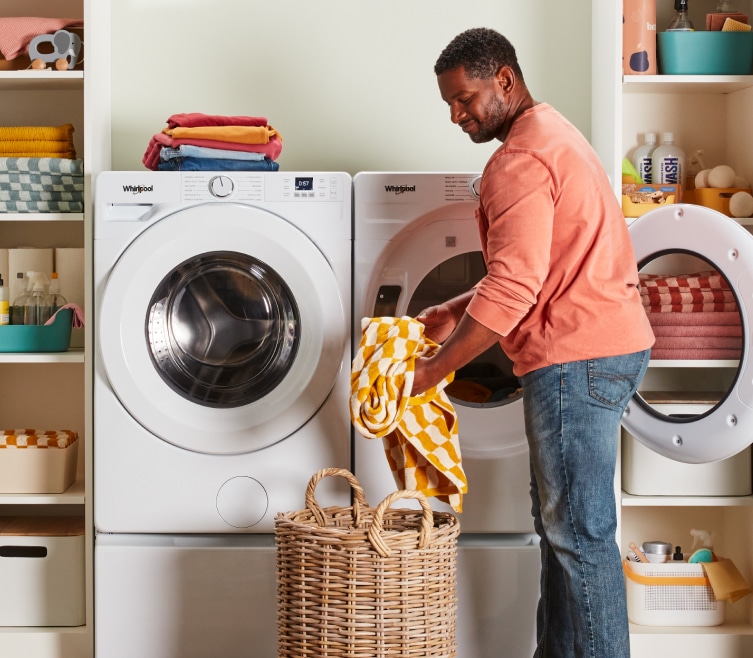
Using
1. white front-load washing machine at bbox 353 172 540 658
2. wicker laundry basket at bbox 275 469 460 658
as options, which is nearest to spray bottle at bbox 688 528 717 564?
white front-load washing machine at bbox 353 172 540 658

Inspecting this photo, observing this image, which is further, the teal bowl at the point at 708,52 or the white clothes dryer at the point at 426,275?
the teal bowl at the point at 708,52

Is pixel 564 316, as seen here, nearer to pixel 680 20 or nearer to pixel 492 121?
pixel 492 121

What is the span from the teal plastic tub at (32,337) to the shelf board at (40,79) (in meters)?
0.62

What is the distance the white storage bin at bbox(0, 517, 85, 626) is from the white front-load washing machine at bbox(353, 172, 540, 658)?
78cm

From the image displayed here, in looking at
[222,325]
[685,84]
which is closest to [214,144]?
[222,325]

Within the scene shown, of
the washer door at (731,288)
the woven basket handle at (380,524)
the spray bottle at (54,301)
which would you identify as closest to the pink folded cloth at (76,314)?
the spray bottle at (54,301)

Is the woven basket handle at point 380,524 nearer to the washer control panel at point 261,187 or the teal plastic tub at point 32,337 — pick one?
the washer control panel at point 261,187

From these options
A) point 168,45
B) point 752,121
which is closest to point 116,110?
point 168,45

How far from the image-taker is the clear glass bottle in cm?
233

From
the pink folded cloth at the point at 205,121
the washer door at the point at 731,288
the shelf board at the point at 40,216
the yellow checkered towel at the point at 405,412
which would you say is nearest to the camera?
the yellow checkered towel at the point at 405,412

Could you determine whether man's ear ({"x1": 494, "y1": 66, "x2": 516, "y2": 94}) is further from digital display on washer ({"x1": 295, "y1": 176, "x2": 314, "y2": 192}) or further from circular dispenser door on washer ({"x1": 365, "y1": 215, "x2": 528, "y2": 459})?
digital display on washer ({"x1": 295, "y1": 176, "x2": 314, "y2": 192})

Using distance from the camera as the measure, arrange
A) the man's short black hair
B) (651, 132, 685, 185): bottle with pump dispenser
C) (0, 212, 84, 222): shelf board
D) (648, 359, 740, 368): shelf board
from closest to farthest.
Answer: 1. the man's short black hair
2. (648, 359, 740, 368): shelf board
3. (0, 212, 84, 222): shelf board
4. (651, 132, 685, 185): bottle with pump dispenser

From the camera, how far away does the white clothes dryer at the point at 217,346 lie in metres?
1.99

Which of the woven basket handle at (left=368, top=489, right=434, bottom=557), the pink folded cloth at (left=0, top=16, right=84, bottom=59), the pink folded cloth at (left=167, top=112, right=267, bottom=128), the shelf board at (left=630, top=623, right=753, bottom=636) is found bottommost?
the shelf board at (left=630, top=623, right=753, bottom=636)
